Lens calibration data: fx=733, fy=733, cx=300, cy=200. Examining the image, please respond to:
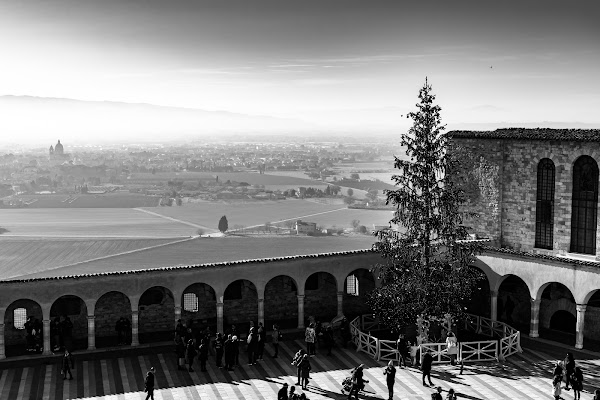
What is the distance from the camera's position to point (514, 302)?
41.6 metres

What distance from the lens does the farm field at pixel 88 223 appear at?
132 meters

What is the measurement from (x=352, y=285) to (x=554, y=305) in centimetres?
1204

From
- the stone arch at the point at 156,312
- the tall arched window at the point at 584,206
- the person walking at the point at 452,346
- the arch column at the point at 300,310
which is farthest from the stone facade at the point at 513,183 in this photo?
the stone arch at the point at 156,312

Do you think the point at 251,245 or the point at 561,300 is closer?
the point at 561,300

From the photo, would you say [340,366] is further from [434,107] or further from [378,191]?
[378,191]

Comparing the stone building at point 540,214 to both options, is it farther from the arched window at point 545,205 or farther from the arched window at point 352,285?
the arched window at point 352,285

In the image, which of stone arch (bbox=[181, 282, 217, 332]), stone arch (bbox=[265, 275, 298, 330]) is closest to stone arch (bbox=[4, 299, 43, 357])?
stone arch (bbox=[181, 282, 217, 332])

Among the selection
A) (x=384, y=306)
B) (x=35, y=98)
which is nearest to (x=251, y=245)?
(x=384, y=306)

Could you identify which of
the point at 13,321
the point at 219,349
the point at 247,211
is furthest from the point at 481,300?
the point at 247,211

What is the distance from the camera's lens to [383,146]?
185 m

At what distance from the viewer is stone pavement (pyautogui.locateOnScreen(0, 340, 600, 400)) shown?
30.0m

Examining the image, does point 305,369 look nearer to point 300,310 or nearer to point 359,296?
point 300,310

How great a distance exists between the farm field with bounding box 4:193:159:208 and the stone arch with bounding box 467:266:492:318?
12226 centimetres

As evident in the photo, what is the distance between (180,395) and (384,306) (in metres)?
12.5
